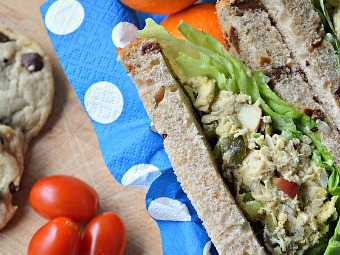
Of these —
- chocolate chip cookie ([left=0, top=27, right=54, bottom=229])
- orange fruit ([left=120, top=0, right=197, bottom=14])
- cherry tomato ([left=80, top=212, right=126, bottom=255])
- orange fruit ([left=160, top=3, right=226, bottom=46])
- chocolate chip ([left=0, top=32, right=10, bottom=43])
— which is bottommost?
cherry tomato ([left=80, top=212, right=126, bottom=255])

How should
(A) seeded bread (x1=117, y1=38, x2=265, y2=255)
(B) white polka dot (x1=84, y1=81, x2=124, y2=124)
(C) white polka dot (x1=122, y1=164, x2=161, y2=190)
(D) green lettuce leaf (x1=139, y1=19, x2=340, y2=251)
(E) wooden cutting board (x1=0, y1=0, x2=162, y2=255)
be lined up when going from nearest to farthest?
(A) seeded bread (x1=117, y1=38, x2=265, y2=255), (D) green lettuce leaf (x1=139, y1=19, x2=340, y2=251), (C) white polka dot (x1=122, y1=164, x2=161, y2=190), (B) white polka dot (x1=84, y1=81, x2=124, y2=124), (E) wooden cutting board (x1=0, y1=0, x2=162, y2=255)

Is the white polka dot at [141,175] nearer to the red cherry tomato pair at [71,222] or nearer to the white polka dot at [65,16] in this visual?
the red cherry tomato pair at [71,222]

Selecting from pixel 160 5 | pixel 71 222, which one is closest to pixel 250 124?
pixel 160 5

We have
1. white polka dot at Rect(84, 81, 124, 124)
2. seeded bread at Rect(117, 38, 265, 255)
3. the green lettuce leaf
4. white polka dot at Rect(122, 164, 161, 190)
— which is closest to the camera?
seeded bread at Rect(117, 38, 265, 255)

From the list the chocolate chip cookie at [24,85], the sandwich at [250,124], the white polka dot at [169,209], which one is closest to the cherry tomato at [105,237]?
the white polka dot at [169,209]

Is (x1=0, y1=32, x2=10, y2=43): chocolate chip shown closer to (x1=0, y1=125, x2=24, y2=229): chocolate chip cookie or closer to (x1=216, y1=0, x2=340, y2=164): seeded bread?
(x1=0, y1=125, x2=24, y2=229): chocolate chip cookie

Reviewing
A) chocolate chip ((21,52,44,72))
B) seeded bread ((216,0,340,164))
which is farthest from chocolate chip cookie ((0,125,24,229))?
seeded bread ((216,0,340,164))
